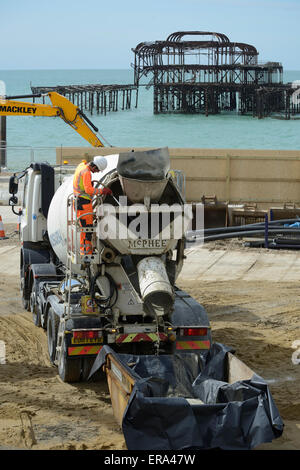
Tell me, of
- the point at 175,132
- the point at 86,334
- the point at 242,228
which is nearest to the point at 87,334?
the point at 86,334

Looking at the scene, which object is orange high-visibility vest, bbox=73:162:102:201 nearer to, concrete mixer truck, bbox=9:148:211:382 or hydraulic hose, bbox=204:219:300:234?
concrete mixer truck, bbox=9:148:211:382

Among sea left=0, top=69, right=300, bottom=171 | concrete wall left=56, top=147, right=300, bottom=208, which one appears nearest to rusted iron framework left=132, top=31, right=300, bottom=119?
sea left=0, top=69, right=300, bottom=171

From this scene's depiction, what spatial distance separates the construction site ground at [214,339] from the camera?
28.1 feet

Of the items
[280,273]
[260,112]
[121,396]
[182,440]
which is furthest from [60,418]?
[260,112]

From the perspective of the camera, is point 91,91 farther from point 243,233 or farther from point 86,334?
point 86,334

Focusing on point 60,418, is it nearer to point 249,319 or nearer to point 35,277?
point 35,277

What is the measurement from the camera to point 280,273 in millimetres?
18359

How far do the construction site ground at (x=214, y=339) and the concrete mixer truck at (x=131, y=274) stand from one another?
67cm

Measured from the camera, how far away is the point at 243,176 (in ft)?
82.8

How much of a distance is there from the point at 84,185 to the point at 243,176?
15818 millimetres

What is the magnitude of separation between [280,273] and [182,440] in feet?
36.6

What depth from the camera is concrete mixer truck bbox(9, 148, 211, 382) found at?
9.66 meters

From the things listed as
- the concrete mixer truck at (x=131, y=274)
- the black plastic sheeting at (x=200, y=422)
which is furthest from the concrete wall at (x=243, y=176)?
the black plastic sheeting at (x=200, y=422)

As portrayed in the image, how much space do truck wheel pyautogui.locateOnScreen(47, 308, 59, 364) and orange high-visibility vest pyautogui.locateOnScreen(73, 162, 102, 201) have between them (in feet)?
6.85
